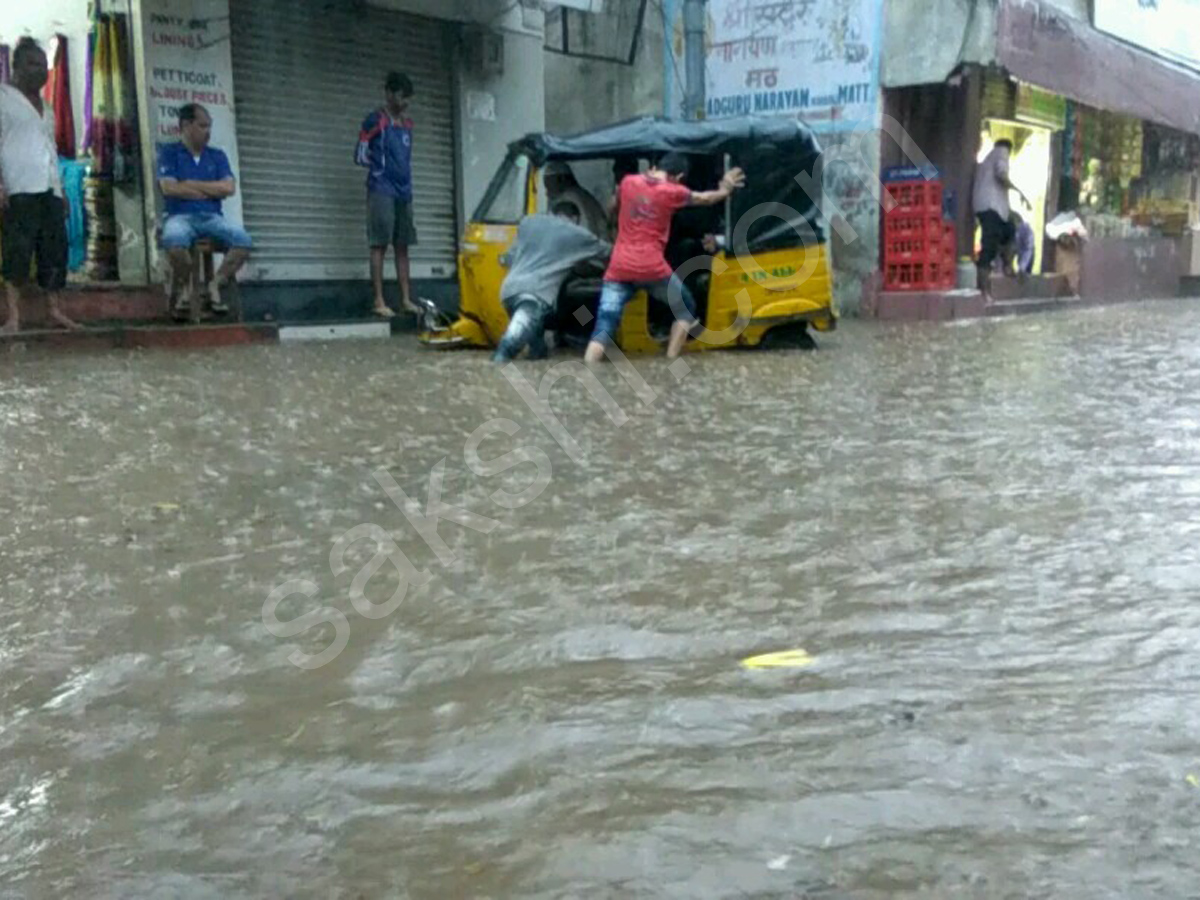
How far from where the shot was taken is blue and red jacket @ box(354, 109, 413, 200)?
32.5ft

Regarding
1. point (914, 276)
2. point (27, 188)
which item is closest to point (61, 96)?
point (27, 188)

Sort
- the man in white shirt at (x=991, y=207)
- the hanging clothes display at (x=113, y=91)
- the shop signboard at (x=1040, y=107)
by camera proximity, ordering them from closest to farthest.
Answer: the hanging clothes display at (x=113, y=91)
the man in white shirt at (x=991, y=207)
the shop signboard at (x=1040, y=107)

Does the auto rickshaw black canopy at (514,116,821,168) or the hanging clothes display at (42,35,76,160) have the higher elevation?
the hanging clothes display at (42,35,76,160)

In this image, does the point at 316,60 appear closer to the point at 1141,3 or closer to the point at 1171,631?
the point at 1171,631

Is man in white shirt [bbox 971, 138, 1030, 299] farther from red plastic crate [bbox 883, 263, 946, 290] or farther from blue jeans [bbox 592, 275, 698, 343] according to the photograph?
blue jeans [bbox 592, 275, 698, 343]

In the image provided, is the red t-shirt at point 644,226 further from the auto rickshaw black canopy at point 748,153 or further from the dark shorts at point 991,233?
the dark shorts at point 991,233

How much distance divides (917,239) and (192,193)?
23.1ft

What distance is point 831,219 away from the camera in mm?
12836

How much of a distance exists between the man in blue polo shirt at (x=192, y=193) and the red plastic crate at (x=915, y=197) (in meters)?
6.51

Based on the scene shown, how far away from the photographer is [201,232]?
348 inches

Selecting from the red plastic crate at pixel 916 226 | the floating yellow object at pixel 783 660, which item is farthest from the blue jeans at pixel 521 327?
the red plastic crate at pixel 916 226

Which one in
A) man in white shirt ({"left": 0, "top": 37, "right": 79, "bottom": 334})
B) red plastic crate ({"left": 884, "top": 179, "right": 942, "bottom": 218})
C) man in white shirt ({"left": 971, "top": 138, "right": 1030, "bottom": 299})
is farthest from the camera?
man in white shirt ({"left": 971, "top": 138, "right": 1030, "bottom": 299})

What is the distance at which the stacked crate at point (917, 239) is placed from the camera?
12109 millimetres

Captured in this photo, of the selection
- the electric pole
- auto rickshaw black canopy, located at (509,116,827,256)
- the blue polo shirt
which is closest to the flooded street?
auto rickshaw black canopy, located at (509,116,827,256)
